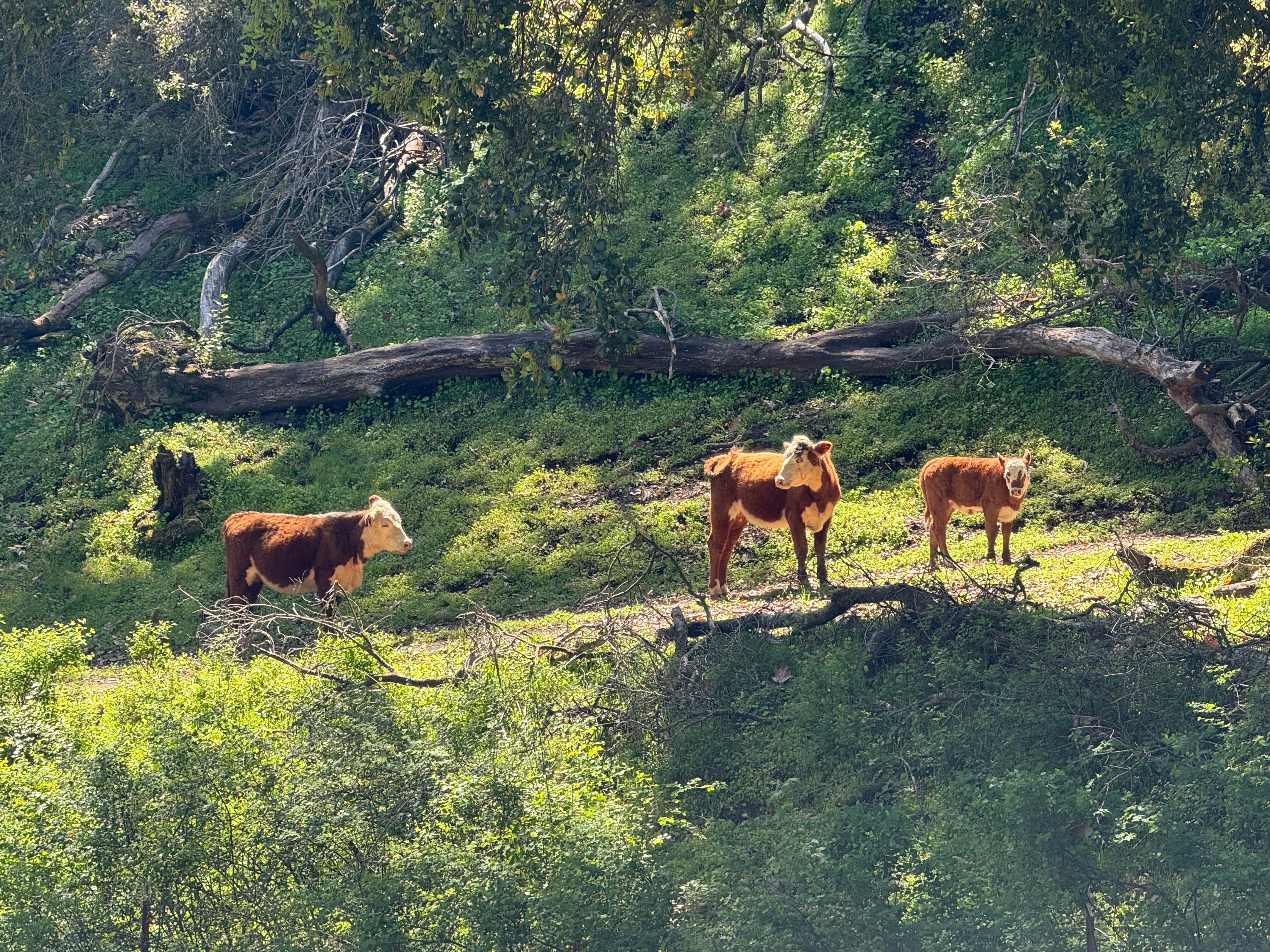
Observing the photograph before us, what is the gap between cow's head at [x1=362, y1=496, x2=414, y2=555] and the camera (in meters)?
15.1

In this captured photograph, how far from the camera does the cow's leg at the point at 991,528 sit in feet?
47.4

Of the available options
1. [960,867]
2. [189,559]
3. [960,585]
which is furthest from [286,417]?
[960,867]

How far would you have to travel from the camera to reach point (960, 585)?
43.0ft

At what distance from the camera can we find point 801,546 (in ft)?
47.2

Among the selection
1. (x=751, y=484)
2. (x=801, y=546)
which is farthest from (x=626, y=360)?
(x=801, y=546)

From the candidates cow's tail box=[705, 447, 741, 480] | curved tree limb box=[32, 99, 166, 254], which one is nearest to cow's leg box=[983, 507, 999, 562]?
cow's tail box=[705, 447, 741, 480]

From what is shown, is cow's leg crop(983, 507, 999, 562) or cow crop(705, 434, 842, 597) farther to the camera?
cow's leg crop(983, 507, 999, 562)

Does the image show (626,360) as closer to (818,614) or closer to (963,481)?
(963,481)

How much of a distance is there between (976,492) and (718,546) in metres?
2.60

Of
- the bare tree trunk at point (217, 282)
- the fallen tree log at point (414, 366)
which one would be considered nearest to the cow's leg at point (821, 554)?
the fallen tree log at point (414, 366)

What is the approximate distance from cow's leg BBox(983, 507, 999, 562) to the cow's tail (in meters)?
2.53

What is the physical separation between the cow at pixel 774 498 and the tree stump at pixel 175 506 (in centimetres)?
751

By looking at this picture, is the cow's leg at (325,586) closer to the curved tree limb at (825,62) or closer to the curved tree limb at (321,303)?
the curved tree limb at (321,303)

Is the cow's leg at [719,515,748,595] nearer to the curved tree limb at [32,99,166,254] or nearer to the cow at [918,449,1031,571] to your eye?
the cow at [918,449,1031,571]
